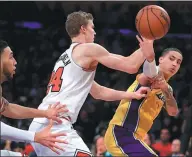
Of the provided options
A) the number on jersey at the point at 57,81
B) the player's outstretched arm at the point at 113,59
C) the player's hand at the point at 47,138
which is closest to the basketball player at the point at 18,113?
the player's hand at the point at 47,138

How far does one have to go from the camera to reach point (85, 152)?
4.80 meters

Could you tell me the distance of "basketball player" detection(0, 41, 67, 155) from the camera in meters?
4.20

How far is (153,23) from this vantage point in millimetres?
5355

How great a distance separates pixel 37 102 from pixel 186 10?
478cm

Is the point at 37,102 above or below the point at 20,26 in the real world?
below

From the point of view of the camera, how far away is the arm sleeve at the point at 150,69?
5398 millimetres

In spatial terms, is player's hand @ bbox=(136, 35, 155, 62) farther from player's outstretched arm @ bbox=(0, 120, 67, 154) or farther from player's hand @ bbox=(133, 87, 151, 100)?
player's outstretched arm @ bbox=(0, 120, 67, 154)

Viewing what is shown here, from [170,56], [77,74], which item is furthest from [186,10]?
[77,74]

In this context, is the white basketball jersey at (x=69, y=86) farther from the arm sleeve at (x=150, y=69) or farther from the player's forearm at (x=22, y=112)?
the arm sleeve at (x=150, y=69)

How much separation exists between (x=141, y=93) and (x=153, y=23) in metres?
0.76

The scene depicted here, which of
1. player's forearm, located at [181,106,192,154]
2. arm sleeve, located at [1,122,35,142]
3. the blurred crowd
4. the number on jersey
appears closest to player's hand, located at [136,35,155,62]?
the number on jersey

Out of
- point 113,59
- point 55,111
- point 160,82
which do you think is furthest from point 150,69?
point 55,111

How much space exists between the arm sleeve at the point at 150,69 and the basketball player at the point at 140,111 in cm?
7

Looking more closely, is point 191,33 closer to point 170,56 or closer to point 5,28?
point 5,28
